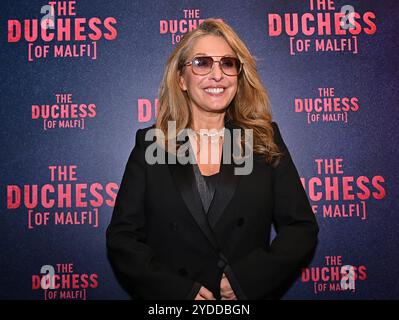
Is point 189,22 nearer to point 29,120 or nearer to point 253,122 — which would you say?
point 253,122

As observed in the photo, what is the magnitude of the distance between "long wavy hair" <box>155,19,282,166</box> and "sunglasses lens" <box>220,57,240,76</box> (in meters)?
0.06

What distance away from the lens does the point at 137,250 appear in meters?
1.48

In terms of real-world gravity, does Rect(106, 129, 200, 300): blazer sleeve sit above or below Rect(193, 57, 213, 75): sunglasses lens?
below

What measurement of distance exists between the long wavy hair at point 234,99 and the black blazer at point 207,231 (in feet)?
0.39

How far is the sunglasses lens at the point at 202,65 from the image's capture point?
5.33 ft

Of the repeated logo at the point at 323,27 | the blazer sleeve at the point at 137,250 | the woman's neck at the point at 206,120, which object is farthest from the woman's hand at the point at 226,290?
the repeated logo at the point at 323,27

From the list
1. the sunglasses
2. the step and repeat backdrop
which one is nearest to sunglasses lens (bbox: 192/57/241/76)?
the sunglasses

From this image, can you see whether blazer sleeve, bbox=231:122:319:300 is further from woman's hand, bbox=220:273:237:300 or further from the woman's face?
the woman's face

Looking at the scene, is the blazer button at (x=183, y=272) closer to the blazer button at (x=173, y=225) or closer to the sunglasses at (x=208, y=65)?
the blazer button at (x=173, y=225)

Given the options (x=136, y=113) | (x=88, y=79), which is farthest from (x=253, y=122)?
(x=88, y=79)

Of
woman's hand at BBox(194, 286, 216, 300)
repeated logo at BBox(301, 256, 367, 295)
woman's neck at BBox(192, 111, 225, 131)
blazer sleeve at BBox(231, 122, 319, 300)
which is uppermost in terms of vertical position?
woman's neck at BBox(192, 111, 225, 131)

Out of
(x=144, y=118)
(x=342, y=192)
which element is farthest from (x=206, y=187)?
(x=342, y=192)

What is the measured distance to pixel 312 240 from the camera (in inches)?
60.6

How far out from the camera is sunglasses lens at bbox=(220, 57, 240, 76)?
5.37 feet
